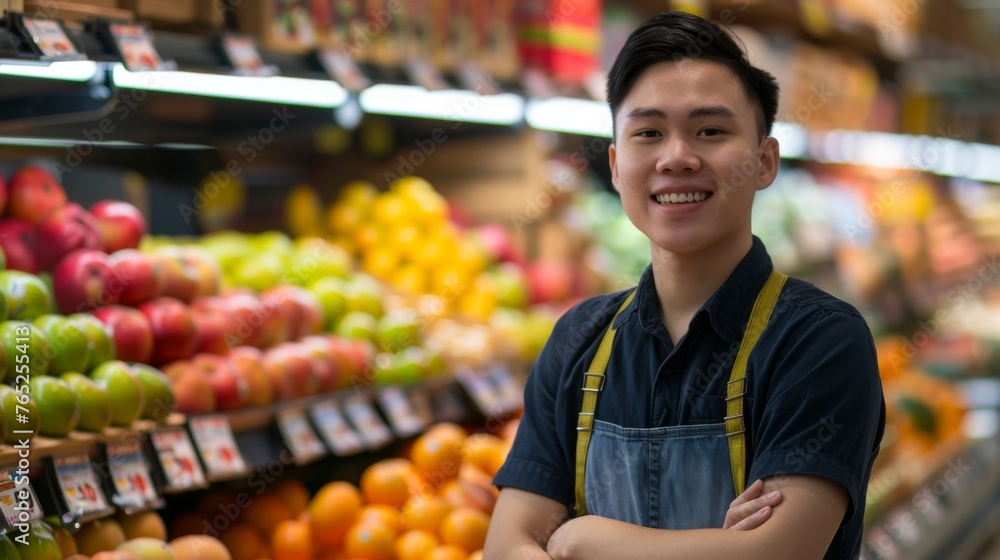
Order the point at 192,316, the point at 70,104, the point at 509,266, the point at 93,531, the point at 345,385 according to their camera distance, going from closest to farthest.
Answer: the point at 93,531 < the point at 70,104 < the point at 192,316 < the point at 345,385 < the point at 509,266

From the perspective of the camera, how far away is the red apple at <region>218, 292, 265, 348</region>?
93.0 inches

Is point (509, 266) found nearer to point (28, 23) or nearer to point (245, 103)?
point (245, 103)

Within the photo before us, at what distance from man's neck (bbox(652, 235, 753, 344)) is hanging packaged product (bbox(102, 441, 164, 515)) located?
3.13ft

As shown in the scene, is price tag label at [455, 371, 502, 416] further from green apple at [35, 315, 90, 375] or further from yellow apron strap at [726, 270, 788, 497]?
yellow apron strap at [726, 270, 788, 497]

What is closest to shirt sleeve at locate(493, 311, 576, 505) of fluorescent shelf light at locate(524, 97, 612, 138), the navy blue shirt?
the navy blue shirt

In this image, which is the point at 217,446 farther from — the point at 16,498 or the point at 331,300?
the point at 331,300

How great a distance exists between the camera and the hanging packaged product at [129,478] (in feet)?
5.85

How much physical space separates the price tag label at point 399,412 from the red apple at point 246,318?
13.0 inches

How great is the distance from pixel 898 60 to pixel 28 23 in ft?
17.9

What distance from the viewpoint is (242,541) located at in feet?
7.41

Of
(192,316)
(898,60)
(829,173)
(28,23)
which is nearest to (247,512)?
(192,316)

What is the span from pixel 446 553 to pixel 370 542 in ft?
0.60

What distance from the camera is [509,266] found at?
3.52 m
